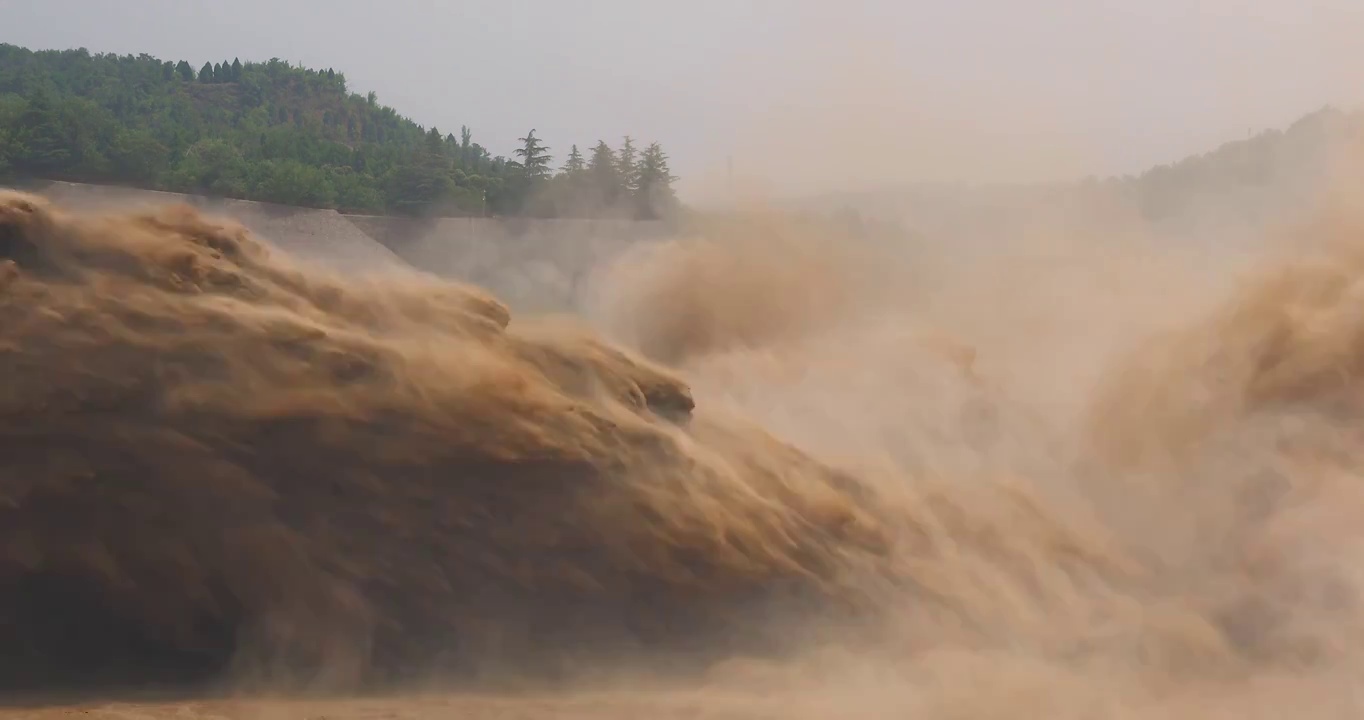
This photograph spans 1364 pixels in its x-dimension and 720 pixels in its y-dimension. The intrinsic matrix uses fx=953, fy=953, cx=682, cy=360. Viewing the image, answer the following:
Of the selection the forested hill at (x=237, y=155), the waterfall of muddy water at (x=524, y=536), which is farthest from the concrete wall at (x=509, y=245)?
the waterfall of muddy water at (x=524, y=536)

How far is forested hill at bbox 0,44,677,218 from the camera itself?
66.4 feet

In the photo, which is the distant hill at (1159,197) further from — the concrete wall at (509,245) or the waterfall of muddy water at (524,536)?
the waterfall of muddy water at (524,536)

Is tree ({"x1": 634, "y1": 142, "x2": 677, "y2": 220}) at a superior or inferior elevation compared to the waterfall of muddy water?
superior

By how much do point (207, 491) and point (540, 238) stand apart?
1085 inches

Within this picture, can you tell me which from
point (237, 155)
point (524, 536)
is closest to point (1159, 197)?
point (237, 155)

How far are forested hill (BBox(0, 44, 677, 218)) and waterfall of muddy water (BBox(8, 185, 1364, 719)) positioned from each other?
9.86m

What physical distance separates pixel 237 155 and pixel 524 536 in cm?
2614

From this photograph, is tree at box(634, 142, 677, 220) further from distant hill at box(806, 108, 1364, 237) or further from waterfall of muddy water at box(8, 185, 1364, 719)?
waterfall of muddy water at box(8, 185, 1364, 719)

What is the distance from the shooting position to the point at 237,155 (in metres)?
28.0

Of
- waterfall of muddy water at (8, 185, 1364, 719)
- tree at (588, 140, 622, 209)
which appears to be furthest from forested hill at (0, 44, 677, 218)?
waterfall of muddy water at (8, 185, 1364, 719)

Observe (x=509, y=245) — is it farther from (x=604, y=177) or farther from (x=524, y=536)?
(x=524, y=536)

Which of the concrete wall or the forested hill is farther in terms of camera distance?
the concrete wall

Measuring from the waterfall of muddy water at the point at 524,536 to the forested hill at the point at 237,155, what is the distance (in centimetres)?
986

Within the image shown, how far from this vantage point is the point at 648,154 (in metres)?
39.5
